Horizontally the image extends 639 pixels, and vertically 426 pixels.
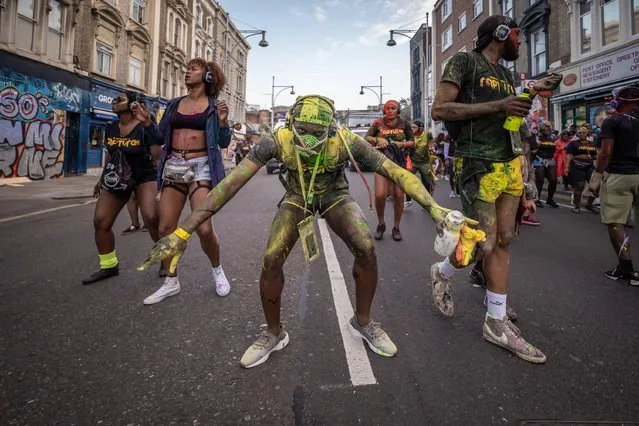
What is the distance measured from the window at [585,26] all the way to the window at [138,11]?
24.3m

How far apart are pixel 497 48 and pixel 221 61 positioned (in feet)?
138

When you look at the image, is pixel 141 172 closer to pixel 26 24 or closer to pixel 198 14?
pixel 26 24

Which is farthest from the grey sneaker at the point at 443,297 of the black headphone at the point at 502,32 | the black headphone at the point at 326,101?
the black headphone at the point at 502,32

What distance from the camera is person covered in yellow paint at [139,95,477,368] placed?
7.49ft

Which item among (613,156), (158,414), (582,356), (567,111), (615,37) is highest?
(615,37)

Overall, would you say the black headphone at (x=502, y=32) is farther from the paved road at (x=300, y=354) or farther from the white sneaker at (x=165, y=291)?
the white sneaker at (x=165, y=291)

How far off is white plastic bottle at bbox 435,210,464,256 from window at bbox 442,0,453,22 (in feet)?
123

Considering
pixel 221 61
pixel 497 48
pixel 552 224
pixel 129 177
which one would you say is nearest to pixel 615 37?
pixel 552 224

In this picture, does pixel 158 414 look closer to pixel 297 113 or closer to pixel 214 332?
pixel 214 332

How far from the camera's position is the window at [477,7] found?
26672mm

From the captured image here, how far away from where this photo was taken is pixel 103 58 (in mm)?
19906

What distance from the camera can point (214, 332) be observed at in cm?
270

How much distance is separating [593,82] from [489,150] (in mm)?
17533

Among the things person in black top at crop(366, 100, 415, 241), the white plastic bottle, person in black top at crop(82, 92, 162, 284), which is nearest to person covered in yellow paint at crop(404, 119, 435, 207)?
person in black top at crop(366, 100, 415, 241)
